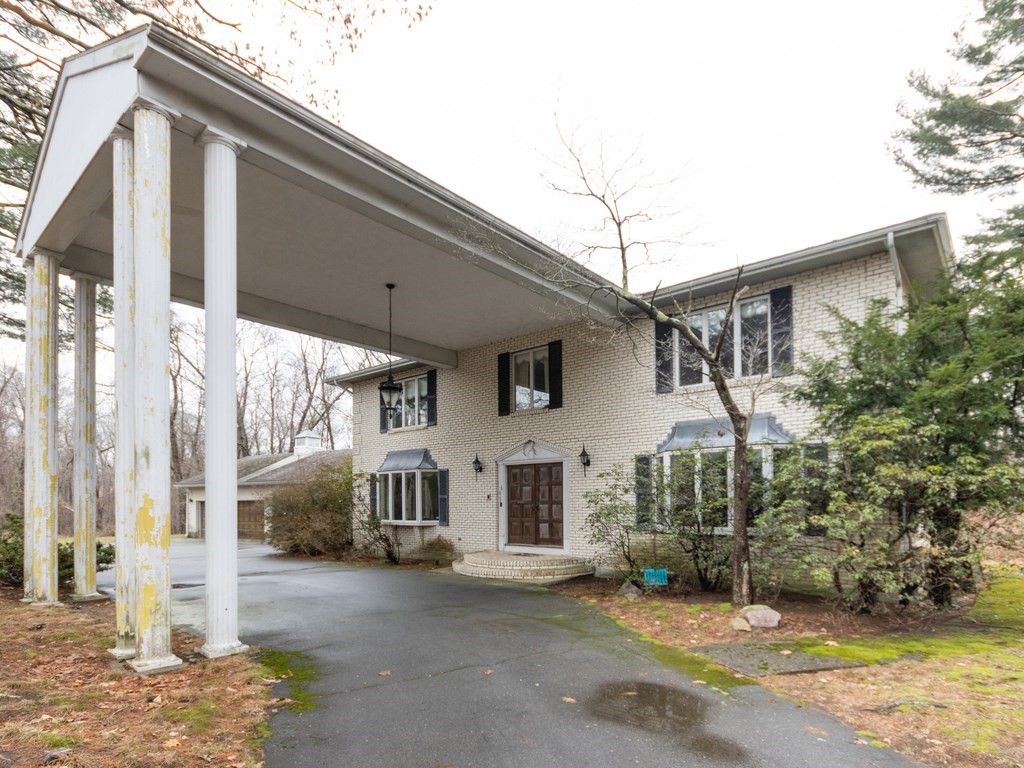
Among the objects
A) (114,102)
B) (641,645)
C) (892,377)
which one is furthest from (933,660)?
(114,102)

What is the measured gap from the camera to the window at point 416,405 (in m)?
15.4

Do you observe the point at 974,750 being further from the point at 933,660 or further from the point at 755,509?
the point at 755,509

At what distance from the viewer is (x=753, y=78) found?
30.6 feet

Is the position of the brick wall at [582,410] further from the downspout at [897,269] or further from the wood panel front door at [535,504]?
the wood panel front door at [535,504]

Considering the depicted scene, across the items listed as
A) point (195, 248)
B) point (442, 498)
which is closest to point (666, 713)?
point (195, 248)

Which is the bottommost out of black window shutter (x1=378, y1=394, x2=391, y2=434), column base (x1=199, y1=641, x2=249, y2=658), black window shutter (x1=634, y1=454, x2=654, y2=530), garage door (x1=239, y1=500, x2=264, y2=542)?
garage door (x1=239, y1=500, x2=264, y2=542)

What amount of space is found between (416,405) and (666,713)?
41.0ft

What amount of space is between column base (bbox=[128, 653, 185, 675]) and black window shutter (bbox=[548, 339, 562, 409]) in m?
8.84

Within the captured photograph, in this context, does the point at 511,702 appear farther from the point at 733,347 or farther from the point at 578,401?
the point at 578,401

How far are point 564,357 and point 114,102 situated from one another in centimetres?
889

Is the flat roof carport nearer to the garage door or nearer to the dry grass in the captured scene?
the dry grass

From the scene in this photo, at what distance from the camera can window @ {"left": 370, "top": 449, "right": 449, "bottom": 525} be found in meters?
15.0

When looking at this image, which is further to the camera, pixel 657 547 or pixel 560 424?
pixel 560 424

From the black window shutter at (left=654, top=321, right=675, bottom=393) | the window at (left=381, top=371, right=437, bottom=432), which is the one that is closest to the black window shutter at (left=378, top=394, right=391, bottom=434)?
the window at (left=381, top=371, right=437, bottom=432)
